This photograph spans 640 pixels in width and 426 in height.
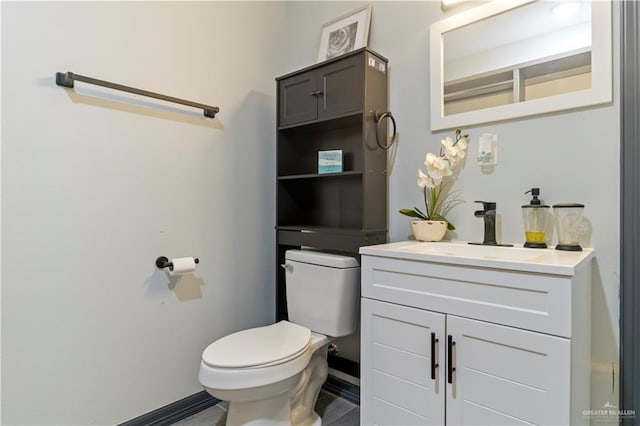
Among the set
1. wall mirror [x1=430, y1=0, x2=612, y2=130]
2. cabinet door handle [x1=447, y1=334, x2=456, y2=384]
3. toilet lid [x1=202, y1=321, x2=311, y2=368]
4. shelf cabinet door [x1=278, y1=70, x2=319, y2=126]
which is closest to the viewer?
cabinet door handle [x1=447, y1=334, x2=456, y2=384]

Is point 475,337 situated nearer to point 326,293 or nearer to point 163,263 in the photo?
point 326,293

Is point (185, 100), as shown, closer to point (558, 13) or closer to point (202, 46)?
point (202, 46)

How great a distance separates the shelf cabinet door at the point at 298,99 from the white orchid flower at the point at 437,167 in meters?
0.63

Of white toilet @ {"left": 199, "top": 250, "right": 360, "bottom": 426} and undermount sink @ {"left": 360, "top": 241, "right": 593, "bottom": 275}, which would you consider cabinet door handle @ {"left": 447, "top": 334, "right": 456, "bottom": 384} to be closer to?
undermount sink @ {"left": 360, "top": 241, "right": 593, "bottom": 275}

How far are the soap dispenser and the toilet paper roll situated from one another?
4.72 feet

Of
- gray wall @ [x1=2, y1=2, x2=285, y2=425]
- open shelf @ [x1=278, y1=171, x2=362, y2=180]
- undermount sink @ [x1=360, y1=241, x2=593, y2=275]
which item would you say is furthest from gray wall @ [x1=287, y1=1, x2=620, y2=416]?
gray wall @ [x1=2, y1=2, x2=285, y2=425]

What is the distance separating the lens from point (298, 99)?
1876mm

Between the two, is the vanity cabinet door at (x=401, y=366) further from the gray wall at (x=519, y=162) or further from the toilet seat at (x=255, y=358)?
the gray wall at (x=519, y=162)

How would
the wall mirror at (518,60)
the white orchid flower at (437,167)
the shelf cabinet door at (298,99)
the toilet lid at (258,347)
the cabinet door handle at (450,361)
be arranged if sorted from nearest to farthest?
the cabinet door handle at (450,361)
the wall mirror at (518,60)
the toilet lid at (258,347)
the white orchid flower at (437,167)
the shelf cabinet door at (298,99)

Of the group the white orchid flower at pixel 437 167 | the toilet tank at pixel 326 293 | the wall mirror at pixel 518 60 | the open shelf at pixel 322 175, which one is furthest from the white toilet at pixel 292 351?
the wall mirror at pixel 518 60

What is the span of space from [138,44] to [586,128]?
6.11 ft

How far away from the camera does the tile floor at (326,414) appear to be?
1651 mm

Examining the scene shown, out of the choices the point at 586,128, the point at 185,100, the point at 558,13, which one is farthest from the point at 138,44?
the point at 586,128

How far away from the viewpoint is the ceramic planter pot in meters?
1.51
